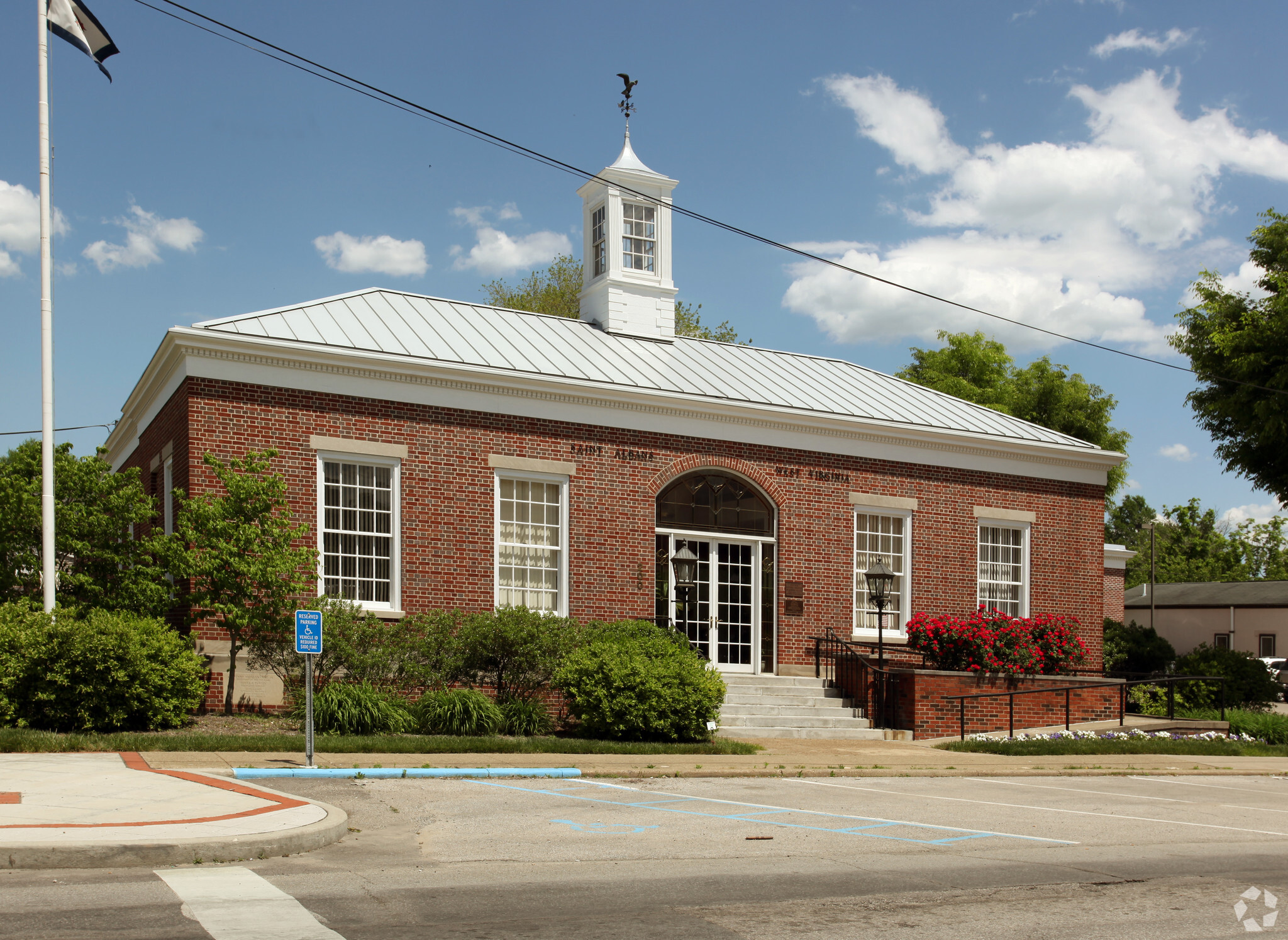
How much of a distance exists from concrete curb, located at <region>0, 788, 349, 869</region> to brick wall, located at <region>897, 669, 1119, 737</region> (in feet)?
43.8

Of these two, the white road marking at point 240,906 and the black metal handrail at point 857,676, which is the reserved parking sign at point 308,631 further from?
the black metal handrail at point 857,676

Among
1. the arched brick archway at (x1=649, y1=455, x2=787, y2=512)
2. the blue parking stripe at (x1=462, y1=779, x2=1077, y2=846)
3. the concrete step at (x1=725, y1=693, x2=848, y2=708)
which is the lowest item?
the concrete step at (x1=725, y1=693, x2=848, y2=708)

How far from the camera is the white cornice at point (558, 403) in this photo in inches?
684

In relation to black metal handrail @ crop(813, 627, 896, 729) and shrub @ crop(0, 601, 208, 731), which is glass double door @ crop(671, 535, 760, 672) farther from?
shrub @ crop(0, 601, 208, 731)

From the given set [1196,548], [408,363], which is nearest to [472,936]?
[408,363]

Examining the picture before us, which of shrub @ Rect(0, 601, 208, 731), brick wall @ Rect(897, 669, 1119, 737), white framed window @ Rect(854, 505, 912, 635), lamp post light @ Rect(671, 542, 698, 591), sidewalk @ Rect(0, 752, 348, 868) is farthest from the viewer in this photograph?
white framed window @ Rect(854, 505, 912, 635)

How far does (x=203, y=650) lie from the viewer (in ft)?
54.2

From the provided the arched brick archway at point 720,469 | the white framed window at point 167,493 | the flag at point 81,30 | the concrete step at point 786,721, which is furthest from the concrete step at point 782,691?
the flag at point 81,30

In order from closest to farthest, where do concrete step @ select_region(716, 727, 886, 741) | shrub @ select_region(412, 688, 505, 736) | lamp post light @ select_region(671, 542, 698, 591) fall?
1. shrub @ select_region(412, 688, 505, 736)
2. concrete step @ select_region(716, 727, 886, 741)
3. lamp post light @ select_region(671, 542, 698, 591)

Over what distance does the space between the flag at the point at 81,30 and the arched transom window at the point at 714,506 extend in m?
10.9

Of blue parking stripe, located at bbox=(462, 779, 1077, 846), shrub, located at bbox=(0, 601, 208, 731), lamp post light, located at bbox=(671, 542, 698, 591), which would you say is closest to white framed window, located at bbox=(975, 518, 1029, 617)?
lamp post light, located at bbox=(671, 542, 698, 591)

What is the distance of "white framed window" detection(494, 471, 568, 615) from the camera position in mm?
19312

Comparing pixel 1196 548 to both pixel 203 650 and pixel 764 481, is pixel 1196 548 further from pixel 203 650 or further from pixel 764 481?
pixel 203 650

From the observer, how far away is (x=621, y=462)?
20297mm
